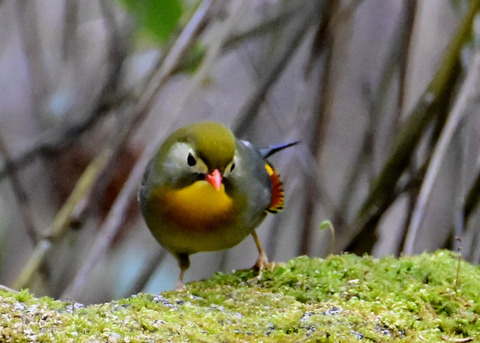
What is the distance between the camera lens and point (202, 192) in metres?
2.19

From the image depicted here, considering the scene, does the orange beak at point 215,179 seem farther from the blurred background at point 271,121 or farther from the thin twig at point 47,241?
the blurred background at point 271,121

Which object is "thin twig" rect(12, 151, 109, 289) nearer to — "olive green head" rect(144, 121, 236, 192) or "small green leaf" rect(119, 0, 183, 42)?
"olive green head" rect(144, 121, 236, 192)

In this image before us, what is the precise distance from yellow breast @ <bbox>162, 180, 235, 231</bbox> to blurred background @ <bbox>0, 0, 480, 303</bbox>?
959 millimetres

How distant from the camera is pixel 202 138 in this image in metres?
2.20

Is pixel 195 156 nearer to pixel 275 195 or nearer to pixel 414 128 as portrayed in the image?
pixel 275 195

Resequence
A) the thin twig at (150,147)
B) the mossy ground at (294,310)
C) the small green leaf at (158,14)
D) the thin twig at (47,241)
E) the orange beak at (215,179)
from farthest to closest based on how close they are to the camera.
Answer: the small green leaf at (158,14)
the thin twig at (47,241)
the thin twig at (150,147)
the orange beak at (215,179)
the mossy ground at (294,310)

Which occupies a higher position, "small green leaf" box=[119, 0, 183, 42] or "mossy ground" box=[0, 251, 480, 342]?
"small green leaf" box=[119, 0, 183, 42]

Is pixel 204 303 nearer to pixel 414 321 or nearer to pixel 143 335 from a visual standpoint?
pixel 143 335

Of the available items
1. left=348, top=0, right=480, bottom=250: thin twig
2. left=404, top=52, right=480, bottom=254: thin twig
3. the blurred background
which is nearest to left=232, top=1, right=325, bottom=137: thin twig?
the blurred background

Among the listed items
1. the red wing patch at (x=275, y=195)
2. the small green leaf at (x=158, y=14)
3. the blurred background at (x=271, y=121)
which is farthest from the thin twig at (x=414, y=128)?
the small green leaf at (x=158, y=14)

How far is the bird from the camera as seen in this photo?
2.18 meters

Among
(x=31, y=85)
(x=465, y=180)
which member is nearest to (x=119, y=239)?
(x=31, y=85)

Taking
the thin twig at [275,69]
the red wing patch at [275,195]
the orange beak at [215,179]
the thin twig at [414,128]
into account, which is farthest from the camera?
the thin twig at [275,69]

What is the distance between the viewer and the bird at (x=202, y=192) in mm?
2184
